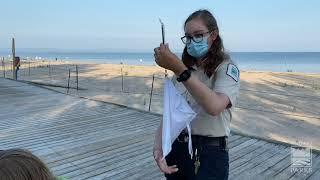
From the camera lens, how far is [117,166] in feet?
16.7

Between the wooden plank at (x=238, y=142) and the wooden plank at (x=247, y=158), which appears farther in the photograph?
the wooden plank at (x=238, y=142)

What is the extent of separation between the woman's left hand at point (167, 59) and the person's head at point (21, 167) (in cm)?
93

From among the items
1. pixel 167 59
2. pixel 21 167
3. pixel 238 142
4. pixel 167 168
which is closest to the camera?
pixel 21 167

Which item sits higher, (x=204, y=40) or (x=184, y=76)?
(x=204, y=40)

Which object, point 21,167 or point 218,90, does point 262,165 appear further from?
point 21,167

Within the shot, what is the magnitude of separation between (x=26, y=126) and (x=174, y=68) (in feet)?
18.8

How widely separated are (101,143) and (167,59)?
4.29 metres

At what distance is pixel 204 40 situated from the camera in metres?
2.25

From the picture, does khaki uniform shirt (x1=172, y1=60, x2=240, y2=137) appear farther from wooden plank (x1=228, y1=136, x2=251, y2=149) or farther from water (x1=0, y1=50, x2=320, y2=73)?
water (x1=0, y1=50, x2=320, y2=73)

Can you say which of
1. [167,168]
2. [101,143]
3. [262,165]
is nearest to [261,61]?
[101,143]

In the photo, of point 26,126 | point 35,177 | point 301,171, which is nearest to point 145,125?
point 26,126

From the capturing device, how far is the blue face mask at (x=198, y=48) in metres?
2.24

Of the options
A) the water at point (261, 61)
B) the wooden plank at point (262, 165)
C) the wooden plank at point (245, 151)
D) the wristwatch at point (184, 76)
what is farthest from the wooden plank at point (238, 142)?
the water at point (261, 61)

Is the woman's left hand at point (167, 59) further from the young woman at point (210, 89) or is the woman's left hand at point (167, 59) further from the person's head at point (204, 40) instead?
the person's head at point (204, 40)
